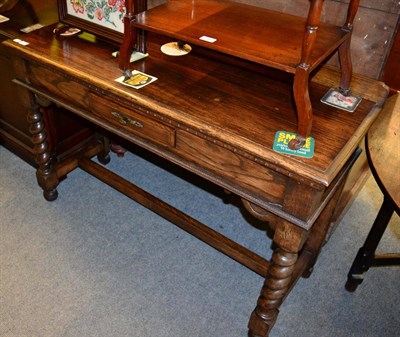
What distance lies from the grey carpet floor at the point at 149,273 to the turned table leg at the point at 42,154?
9cm

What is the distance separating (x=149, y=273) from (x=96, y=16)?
3.87 ft

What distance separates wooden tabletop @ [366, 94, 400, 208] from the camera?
133 centimetres

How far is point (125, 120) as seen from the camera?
5.22 ft

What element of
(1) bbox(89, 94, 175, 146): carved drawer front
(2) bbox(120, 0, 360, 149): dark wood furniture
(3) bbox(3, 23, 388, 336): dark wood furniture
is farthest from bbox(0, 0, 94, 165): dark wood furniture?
(2) bbox(120, 0, 360, 149): dark wood furniture

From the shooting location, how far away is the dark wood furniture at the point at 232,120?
4.31ft

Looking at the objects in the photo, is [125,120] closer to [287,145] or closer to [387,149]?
[287,145]

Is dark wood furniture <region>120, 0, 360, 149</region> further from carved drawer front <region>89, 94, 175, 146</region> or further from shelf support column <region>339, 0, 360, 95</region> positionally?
carved drawer front <region>89, 94, 175, 146</region>

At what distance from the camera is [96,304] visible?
1903 millimetres

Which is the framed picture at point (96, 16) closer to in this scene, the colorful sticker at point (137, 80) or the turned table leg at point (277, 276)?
the colorful sticker at point (137, 80)

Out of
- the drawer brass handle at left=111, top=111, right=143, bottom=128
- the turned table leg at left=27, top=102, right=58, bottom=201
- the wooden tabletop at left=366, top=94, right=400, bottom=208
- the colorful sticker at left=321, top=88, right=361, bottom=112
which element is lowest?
the turned table leg at left=27, top=102, right=58, bottom=201

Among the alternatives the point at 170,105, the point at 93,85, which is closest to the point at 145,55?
the point at 93,85

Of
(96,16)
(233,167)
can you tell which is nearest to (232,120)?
(233,167)

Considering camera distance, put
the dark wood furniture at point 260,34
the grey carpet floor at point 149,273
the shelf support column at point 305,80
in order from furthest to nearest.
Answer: the grey carpet floor at point 149,273 → the dark wood furniture at point 260,34 → the shelf support column at point 305,80

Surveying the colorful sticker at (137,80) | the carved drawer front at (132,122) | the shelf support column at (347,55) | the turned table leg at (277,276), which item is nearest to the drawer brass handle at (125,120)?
the carved drawer front at (132,122)
